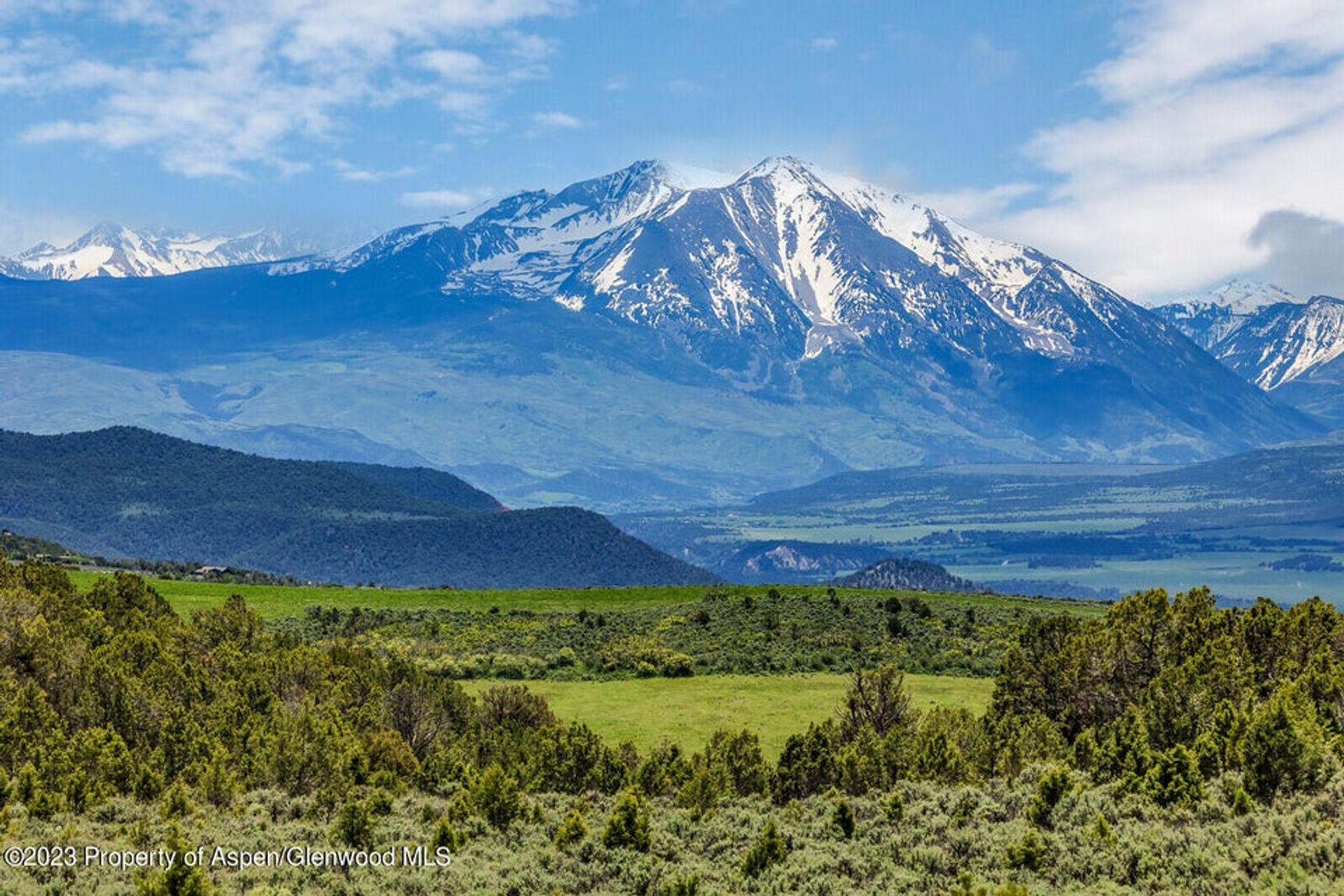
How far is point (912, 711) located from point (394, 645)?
26.6m

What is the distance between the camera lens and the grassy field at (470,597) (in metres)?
75.3

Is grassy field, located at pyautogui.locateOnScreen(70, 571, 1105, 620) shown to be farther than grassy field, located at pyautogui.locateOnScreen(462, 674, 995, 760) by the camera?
Yes

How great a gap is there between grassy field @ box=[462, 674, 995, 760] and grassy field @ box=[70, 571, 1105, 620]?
24.3m

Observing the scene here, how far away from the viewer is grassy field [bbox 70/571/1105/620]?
75.3m

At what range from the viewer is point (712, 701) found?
154ft

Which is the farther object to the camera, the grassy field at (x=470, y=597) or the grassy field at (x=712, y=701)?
the grassy field at (x=470, y=597)

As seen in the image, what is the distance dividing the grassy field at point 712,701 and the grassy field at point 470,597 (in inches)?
955

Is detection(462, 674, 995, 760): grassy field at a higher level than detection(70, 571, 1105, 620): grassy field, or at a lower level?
lower

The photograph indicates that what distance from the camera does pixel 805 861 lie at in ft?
78.1

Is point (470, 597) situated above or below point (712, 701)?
above

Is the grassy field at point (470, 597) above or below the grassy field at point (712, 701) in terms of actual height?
above

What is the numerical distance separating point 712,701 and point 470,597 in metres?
39.8

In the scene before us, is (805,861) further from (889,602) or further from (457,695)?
(889,602)

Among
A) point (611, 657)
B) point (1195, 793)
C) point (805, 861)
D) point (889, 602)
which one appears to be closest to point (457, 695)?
point (611, 657)
